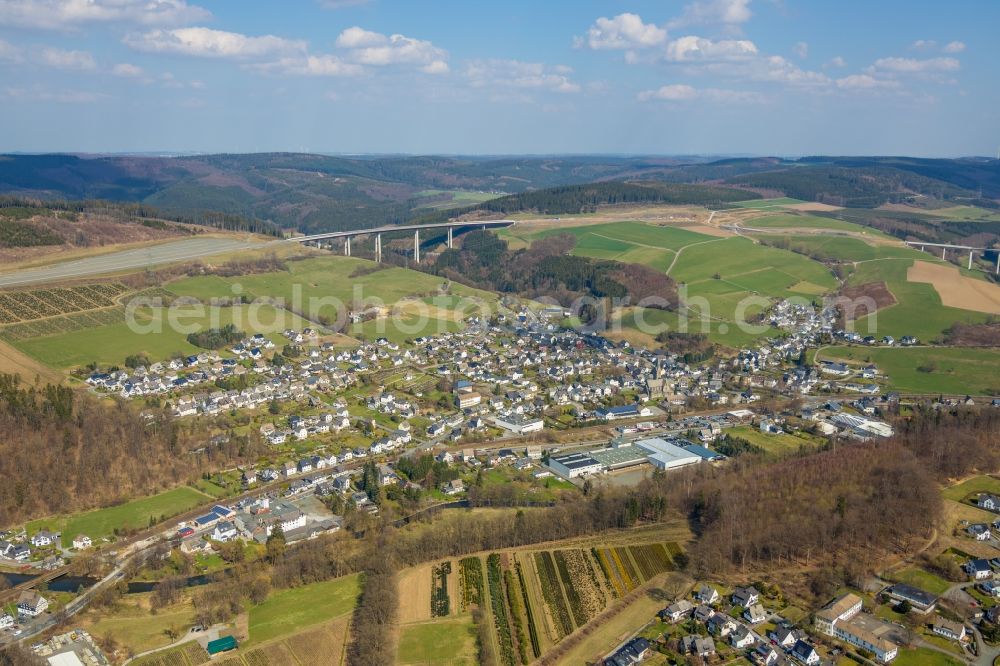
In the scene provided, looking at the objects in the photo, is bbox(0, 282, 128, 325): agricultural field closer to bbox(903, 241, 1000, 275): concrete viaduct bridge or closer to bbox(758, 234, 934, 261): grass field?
bbox(758, 234, 934, 261): grass field

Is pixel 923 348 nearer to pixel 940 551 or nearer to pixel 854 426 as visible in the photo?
pixel 854 426

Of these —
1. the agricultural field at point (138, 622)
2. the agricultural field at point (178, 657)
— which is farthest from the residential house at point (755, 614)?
the agricultural field at point (138, 622)

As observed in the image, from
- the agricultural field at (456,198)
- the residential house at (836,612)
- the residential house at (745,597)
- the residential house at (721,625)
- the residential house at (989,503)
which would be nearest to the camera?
the residential house at (721,625)

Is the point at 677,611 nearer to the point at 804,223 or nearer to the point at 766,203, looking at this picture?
the point at 804,223

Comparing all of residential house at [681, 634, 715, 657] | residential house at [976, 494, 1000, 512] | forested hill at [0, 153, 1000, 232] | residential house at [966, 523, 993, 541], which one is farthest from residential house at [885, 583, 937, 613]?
forested hill at [0, 153, 1000, 232]

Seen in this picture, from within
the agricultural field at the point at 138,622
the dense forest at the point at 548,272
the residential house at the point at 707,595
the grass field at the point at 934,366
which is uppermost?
the dense forest at the point at 548,272

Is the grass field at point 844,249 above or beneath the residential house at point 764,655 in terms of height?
above

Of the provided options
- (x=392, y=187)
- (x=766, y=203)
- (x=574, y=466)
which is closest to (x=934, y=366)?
(x=574, y=466)

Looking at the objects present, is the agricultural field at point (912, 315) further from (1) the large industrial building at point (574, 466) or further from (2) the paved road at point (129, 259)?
(2) the paved road at point (129, 259)
